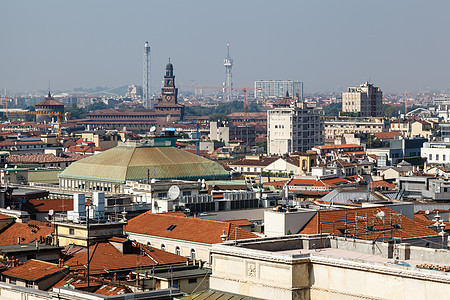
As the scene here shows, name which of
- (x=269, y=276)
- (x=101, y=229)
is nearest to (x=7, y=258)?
(x=101, y=229)

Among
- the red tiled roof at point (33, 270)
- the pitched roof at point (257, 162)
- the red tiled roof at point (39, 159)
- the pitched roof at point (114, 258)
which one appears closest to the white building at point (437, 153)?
the pitched roof at point (257, 162)

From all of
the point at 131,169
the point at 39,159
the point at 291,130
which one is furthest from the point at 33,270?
the point at 291,130

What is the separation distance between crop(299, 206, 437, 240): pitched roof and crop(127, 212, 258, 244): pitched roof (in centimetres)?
376

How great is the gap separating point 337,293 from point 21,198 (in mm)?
45987

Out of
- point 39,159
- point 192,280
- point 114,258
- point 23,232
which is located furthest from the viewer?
point 39,159

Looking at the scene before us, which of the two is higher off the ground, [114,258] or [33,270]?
[33,270]

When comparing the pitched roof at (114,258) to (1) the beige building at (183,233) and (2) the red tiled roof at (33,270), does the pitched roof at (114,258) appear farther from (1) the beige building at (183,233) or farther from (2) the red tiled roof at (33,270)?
(1) the beige building at (183,233)

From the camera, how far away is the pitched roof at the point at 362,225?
33562mm

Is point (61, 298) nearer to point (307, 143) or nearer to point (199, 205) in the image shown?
point (199, 205)

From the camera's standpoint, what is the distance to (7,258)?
3553 cm

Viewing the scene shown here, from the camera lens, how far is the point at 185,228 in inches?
1903

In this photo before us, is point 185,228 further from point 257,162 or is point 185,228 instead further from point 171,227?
point 257,162

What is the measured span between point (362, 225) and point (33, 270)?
1047 centimetres

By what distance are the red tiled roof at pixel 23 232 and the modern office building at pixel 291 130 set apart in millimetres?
131503
